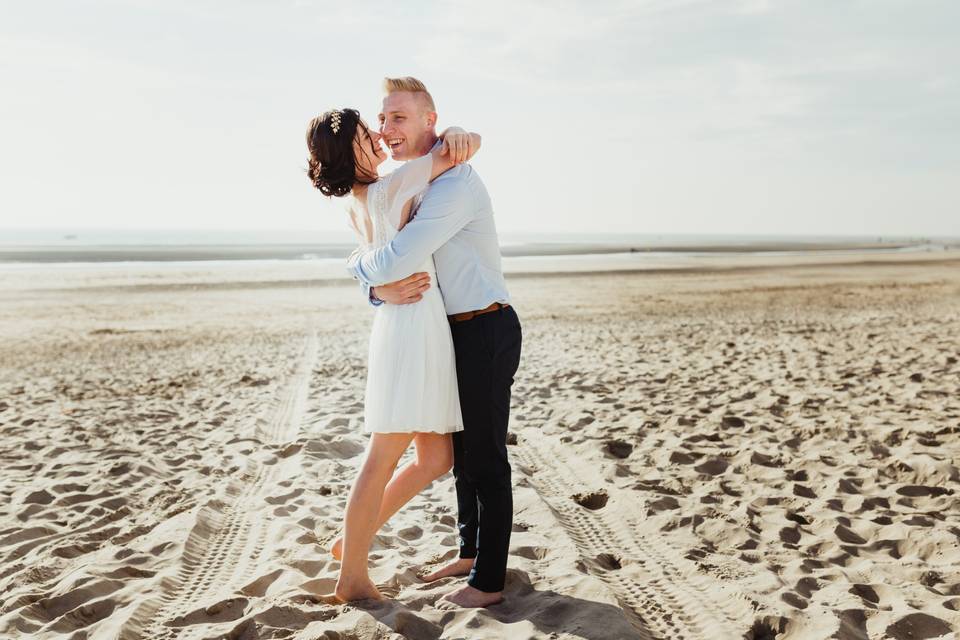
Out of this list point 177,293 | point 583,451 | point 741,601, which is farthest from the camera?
point 177,293

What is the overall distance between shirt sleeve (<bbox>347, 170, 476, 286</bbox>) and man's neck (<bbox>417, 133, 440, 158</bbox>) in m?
0.23

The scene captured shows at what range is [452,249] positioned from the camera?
124 inches

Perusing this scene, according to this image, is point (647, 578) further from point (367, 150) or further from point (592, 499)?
point (367, 150)

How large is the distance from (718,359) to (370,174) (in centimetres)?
797

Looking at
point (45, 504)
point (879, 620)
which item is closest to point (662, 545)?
point (879, 620)

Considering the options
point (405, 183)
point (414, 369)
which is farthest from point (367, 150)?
point (414, 369)

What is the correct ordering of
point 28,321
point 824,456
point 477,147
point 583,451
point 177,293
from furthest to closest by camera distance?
1. point 177,293
2. point 28,321
3. point 583,451
4. point 824,456
5. point 477,147

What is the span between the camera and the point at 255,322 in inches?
637

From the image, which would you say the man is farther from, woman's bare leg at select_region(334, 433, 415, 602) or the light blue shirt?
woman's bare leg at select_region(334, 433, 415, 602)

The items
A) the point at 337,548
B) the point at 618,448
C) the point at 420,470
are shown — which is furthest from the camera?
the point at 618,448

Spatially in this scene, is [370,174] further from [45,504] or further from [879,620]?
[45,504]

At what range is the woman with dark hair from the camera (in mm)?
3021

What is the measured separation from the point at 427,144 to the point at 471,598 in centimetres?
199

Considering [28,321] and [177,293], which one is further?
[177,293]
